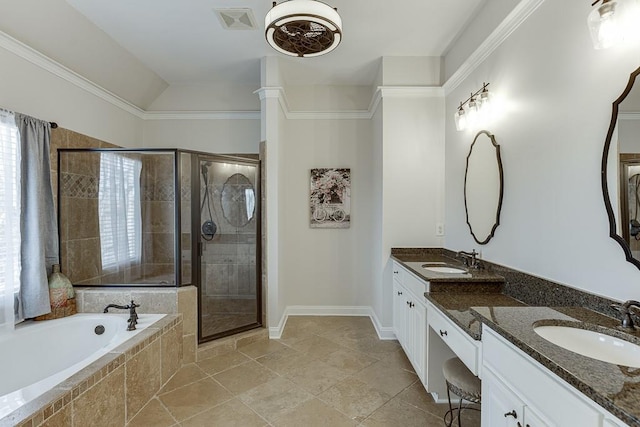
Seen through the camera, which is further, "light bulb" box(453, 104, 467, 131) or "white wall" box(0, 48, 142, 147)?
"light bulb" box(453, 104, 467, 131)

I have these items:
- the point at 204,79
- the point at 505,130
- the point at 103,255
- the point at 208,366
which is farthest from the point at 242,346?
the point at 204,79

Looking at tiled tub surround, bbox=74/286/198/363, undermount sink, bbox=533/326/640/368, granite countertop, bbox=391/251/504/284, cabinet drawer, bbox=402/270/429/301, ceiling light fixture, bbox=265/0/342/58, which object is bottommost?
tiled tub surround, bbox=74/286/198/363

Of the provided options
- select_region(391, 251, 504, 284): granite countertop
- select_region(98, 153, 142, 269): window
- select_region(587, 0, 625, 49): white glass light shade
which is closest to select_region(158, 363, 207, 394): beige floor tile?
select_region(98, 153, 142, 269): window

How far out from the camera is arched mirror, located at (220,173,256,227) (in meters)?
3.18

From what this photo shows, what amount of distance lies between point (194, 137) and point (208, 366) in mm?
2718

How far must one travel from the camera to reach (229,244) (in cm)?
321

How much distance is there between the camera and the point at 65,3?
227 cm

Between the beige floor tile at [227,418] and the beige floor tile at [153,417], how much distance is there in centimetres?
11

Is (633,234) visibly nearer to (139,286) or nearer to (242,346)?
(242,346)

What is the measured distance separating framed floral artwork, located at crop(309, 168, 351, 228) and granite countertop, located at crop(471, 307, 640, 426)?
2485 mm

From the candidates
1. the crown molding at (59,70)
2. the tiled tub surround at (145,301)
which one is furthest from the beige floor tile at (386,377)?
the crown molding at (59,70)

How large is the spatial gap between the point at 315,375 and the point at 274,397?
40 cm

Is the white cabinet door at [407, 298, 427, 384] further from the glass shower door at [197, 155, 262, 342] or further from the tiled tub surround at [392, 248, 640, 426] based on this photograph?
the glass shower door at [197, 155, 262, 342]

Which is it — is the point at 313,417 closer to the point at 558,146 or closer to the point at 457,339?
the point at 457,339
